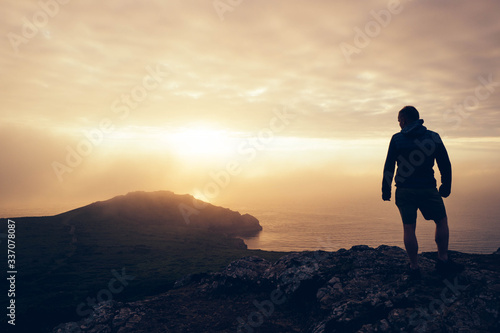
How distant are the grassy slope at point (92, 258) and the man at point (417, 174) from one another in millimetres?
15403

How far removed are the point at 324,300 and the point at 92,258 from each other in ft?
245

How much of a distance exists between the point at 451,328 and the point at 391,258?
522 centimetres

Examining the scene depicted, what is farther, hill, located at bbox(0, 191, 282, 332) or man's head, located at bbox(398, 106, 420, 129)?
hill, located at bbox(0, 191, 282, 332)

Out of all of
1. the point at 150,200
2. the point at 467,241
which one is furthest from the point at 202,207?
the point at 467,241

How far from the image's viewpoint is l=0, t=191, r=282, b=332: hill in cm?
3416

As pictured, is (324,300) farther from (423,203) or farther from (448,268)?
(423,203)

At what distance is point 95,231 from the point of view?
346 feet

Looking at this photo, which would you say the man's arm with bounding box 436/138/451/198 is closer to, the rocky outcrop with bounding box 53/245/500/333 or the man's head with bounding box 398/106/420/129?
the man's head with bounding box 398/106/420/129

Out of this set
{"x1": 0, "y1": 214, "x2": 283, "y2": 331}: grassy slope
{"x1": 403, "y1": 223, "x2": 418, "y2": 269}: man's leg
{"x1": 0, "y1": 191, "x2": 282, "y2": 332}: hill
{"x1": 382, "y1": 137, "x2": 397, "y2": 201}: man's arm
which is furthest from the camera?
{"x1": 0, "y1": 214, "x2": 283, "y2": 331}: grassy slope

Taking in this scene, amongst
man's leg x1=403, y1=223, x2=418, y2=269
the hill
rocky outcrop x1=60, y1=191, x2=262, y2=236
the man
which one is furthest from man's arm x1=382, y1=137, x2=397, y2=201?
rocky outcrop x1=60, y1=191, x2=262, y2=236

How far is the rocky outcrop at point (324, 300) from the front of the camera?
28.9ft

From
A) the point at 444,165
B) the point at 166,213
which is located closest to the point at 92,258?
the point at 444,165

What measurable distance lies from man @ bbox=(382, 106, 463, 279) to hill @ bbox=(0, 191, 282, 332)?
51.2 feet

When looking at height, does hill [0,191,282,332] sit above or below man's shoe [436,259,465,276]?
below
